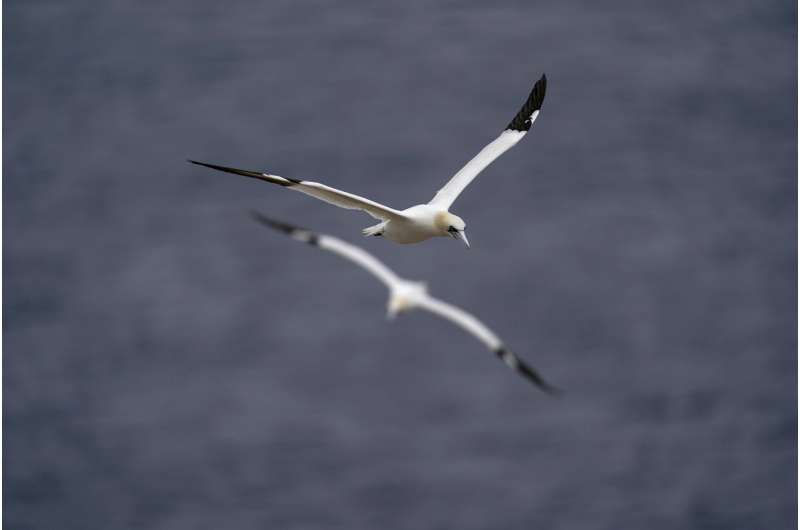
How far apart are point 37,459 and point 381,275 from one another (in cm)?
6238

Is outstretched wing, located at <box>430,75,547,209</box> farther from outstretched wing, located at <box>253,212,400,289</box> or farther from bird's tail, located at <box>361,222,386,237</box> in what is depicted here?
outstretched wing, located at <box>253,212,400,289</box>

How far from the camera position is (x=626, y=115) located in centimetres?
9694

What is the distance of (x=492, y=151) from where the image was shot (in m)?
26.9

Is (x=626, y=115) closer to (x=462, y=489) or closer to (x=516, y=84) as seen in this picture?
(x=516, y=84)

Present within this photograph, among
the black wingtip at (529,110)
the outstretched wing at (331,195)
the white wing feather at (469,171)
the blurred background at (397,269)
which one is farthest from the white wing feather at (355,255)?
the blurred background at (397,269)

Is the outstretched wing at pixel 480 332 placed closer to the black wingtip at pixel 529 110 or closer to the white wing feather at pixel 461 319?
the white wing feather at pixel 461 319

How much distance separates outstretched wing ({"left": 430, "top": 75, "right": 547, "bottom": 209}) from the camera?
25723 mm

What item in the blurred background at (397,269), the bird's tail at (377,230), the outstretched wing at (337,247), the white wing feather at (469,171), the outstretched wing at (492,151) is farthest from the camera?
the blurred background at (397,269)

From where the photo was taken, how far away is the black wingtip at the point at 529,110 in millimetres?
27359

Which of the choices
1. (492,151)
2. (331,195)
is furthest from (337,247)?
(492,151)

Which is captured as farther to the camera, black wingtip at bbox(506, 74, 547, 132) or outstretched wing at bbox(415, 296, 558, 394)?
black wingtip at bbox(506, 74, 547, 132)

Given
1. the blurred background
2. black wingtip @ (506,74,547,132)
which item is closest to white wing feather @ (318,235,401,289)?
black wingtip @ (506,74,547,132)

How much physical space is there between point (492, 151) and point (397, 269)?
53.3 meters

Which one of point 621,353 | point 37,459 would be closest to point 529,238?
point 621,353
